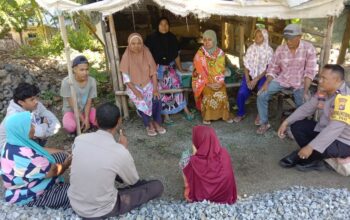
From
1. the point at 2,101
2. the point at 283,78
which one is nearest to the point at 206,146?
the point at 283,78

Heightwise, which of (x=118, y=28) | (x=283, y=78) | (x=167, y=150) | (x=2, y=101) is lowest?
(x=167, y=150)

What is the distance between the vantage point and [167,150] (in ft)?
15.3

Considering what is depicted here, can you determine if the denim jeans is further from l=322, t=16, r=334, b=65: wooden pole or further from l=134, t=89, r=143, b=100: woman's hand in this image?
l=134, t=89, r=143, b=100: woman's hand

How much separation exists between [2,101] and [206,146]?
458 cm

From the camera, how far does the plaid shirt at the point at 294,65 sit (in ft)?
15.0

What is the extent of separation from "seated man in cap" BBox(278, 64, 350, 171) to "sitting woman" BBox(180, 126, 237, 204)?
1.05 m

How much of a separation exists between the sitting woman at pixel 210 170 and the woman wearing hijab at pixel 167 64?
7.53ft

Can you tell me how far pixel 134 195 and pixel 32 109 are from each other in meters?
1.60

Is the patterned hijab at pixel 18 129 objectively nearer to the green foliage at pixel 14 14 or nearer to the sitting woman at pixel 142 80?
the sitting woman at pixel 142 80

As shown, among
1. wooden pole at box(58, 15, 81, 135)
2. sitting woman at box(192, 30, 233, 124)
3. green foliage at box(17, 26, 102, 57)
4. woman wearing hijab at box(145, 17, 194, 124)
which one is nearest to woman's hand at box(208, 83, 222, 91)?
sitting woman at box(192, 30, 233, 124)

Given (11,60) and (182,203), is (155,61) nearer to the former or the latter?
(182,203)

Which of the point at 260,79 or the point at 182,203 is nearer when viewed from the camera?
the point at 182,203

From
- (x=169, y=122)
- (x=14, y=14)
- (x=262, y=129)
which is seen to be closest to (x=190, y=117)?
(x=169, y=122)

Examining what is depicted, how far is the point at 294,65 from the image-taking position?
4.66 meters
